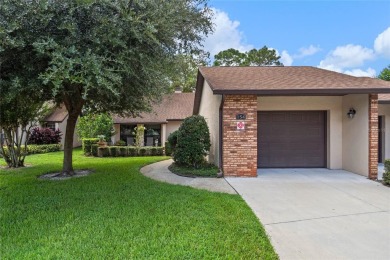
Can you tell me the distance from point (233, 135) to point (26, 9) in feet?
20.7

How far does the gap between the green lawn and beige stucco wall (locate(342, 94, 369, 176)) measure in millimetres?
5488

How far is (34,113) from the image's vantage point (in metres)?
12.3

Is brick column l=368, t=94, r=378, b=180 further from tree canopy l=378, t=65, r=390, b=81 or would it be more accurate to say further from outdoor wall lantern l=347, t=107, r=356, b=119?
tree canopy l=378, t=65, r=390, b=81

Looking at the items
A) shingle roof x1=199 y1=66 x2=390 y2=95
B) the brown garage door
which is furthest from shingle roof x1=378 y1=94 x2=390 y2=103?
the brown garage door

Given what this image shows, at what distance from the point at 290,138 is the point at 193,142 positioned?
3.90 metres

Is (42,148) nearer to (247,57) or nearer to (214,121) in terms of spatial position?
(214,121)

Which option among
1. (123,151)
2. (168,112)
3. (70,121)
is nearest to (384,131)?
(70,121)

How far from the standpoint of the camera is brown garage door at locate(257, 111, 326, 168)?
35.3 ft

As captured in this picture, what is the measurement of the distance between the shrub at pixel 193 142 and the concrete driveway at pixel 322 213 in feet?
5.73

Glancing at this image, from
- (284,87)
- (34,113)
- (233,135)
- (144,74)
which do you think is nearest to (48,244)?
(144,74)

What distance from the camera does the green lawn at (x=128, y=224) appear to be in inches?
146

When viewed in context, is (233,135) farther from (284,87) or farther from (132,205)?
(132,205)

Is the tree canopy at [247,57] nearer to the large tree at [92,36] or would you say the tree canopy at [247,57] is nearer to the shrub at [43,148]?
the shrub at [43,148]

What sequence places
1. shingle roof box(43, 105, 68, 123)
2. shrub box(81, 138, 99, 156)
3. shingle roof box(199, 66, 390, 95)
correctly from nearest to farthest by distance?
1. shingle roof box(199, 66, 390, 95)
2. shrub box(81, 138, 99, 156)
3. shingle roof box(43, 105, 68, 123)
